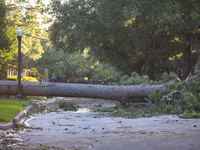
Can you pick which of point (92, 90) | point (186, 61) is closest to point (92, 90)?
point (92, 90)

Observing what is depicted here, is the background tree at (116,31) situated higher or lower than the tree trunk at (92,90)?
higher

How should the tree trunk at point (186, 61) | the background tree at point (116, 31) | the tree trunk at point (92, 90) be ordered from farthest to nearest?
the background tree at point (116, 31)
the tree trunk at point (186, 61)
the tree trunk at point (92, 90)

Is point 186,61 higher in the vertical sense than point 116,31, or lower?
lower

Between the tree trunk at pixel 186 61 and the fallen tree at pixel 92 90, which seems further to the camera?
the tree trunk at pixel 186 61

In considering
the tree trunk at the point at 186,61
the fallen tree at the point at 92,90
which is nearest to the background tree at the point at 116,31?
the tree trunk at the point at 186,61

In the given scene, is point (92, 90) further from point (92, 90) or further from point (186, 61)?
point (186, 61)

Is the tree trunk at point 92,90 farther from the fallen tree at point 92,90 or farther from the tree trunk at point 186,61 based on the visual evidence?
the tree trunk at point 186,61

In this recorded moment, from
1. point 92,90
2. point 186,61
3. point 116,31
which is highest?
point 116,31

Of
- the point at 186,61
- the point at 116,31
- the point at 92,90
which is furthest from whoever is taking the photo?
the point at 116,31

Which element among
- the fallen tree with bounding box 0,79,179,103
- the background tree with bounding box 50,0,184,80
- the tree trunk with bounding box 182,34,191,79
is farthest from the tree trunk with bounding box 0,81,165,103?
the tree trunk with bounding box 182,34,191,79

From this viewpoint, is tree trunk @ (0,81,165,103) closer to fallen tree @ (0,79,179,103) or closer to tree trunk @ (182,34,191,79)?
fallen tree @ (0,79,179,103)

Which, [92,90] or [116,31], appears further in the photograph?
[116,31]

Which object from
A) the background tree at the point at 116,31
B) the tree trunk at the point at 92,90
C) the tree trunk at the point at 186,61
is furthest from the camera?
the background tree at the point at 116,31

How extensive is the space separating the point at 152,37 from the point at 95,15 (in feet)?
17.9
